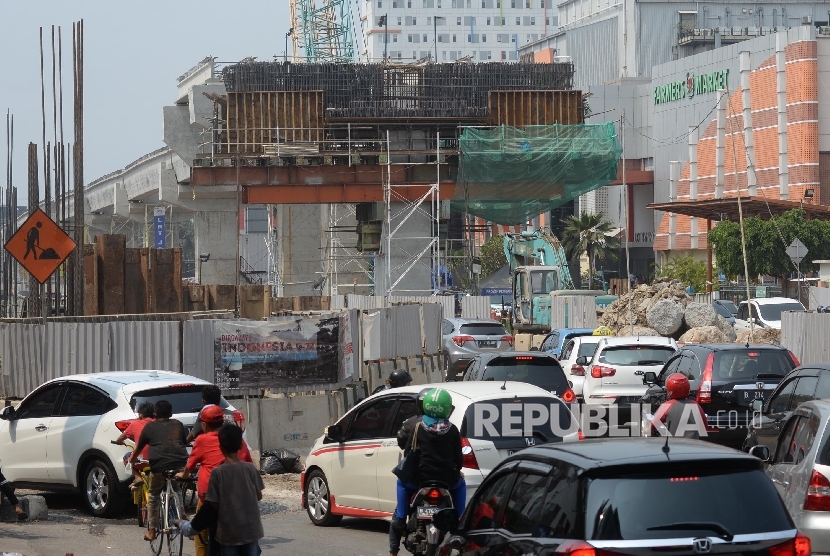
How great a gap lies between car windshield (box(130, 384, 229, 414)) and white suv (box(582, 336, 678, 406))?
915 centimetres

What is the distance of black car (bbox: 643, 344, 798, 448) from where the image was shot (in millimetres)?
15773

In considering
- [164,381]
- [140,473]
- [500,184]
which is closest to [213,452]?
[140,473]

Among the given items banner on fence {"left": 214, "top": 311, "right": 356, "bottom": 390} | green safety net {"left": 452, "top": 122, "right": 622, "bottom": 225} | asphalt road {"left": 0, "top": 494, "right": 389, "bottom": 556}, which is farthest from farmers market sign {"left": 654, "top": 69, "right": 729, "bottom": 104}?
asphalt road {"left": 0, "top": 494, "right": 389, "bottom": 556}

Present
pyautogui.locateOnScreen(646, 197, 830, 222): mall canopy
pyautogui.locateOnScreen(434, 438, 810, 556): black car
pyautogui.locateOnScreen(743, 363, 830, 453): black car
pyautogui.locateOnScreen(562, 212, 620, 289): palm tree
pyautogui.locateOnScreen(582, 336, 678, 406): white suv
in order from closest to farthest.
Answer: pyautogui.locateOnScreen(434, 438, 810, 556): black car
pyautogui.locateOnScreen(743, 363, 830, 453): black car
pyautogui.locateOnScreen(582, 336, 678, 406): white suv
pyautogui.locateOnScreen(646, 197, 830, 222): mall canopy
pyautogui.locateOnScreen(562, 212, 620, 289): palm tree

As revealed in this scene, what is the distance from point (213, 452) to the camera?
9.63 meters

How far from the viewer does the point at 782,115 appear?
79375 mm

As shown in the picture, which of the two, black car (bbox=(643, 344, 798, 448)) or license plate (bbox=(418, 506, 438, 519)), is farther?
black car (bbox=(643, 344, 798, 448))

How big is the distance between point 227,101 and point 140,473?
148 feet

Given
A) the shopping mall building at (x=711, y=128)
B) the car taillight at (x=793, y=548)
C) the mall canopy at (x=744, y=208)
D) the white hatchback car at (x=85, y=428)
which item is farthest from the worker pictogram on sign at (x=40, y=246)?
the shopping mall building at (x=711, y=128)

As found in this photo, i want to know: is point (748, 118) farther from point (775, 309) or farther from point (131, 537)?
point (131, 537)

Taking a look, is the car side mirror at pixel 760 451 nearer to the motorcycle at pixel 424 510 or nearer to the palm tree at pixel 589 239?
the motorcycle at pixel 424 510

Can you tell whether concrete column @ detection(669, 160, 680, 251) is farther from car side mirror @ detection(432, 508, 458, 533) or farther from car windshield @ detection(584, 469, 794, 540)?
car windshield @ detection(584, 469, 794, 540)

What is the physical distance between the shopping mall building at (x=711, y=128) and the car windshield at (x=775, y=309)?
16.9m

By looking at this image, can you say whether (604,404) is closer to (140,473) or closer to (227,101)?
(140,473)
